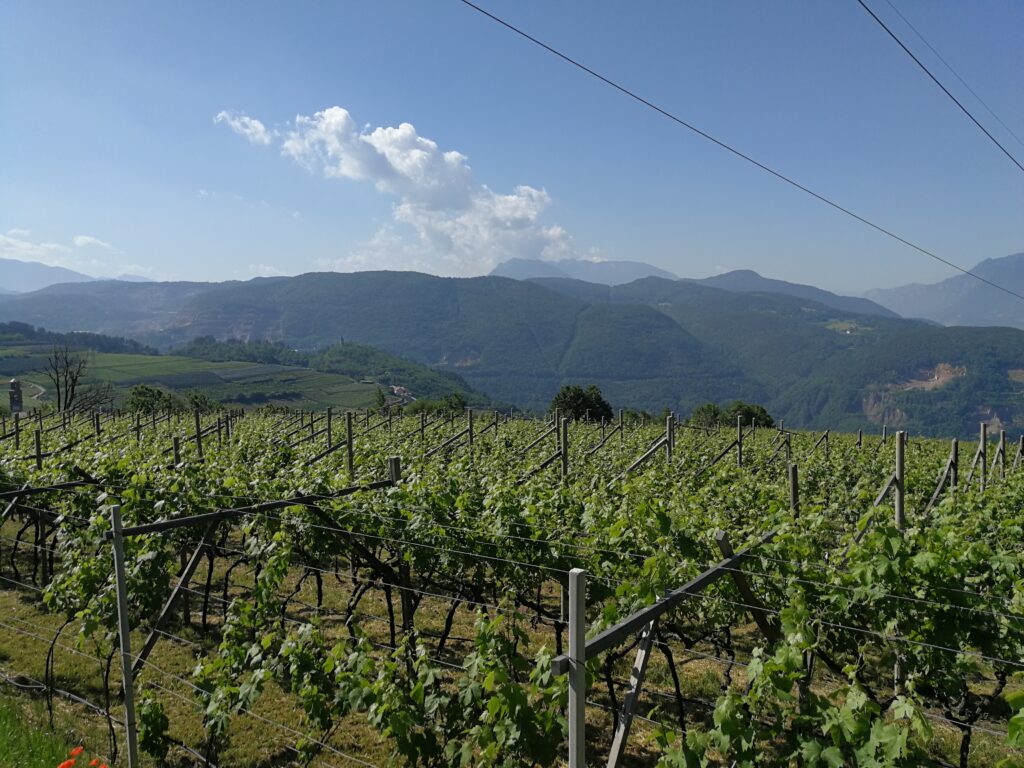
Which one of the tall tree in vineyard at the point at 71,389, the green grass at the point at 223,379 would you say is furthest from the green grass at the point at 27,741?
the green grass at the point at 223,379

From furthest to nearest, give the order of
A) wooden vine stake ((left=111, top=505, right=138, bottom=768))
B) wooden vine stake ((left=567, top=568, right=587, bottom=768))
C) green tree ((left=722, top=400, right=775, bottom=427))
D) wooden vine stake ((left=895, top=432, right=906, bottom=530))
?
green tree ((left=722, top=400, right=775, bottom=427)) → wooden vine stake ((left=895, top=432, right=906, bottom=530)) → wooden vine stake ((left=111, top=505, right=138, bottom=768)) → wooden vine stake ((left=567, top=568, right=587, bottom=768))

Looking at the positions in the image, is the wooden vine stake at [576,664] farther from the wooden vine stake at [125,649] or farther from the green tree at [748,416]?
the green tree at [748,416]

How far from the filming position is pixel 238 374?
104 metres

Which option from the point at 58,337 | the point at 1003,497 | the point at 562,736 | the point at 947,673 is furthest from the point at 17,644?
the point at 58,337

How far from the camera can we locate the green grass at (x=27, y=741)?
3.88 meters

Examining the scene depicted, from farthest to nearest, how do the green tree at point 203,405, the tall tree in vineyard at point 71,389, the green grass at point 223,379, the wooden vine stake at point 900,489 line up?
the green grass at point 223,379
the green tree at point 203,405
the tall tree in vineyard at point 71,389
the wooden vine stake at point 900,489

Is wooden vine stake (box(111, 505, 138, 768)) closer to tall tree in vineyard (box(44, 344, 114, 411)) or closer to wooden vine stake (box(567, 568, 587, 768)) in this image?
wooden vine stake (box(567, 568, 587, 768))

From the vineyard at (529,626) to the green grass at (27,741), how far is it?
37 cm

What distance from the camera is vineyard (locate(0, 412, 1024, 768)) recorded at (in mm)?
2664

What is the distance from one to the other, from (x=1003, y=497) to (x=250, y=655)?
717 cm

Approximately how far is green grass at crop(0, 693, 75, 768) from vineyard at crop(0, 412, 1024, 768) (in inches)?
14.4

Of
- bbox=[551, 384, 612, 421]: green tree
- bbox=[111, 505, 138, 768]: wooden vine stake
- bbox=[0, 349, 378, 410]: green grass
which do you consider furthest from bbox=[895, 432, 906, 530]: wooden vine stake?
bbox=[0, 349, 378, 410]: green grass

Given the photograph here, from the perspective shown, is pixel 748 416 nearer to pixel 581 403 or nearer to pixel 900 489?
pixel 581 403

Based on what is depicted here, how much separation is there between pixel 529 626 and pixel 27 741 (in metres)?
4.33
